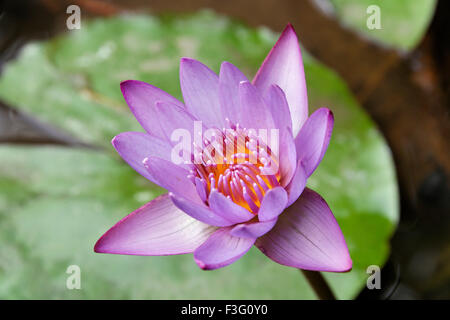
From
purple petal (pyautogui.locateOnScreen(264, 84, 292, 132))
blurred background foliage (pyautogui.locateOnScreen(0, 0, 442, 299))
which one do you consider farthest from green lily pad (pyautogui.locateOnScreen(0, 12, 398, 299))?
purple petal (pyautogui.locateOnScreen(264, 84, 292, 132))

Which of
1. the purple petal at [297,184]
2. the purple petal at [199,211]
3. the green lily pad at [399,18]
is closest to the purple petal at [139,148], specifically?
the purple petal at [199,211]

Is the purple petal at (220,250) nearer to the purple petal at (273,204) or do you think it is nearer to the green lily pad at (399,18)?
the purple petal at (273,204)

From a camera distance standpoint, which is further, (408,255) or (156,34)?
(156,34)

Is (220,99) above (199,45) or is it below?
below

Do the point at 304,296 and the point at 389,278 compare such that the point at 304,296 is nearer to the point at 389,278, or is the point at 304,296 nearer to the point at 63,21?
the point at 389,278

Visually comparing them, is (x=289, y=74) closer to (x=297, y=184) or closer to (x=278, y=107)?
(x=278, y=107)

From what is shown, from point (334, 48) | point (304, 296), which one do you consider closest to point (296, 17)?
point (334, 48)
